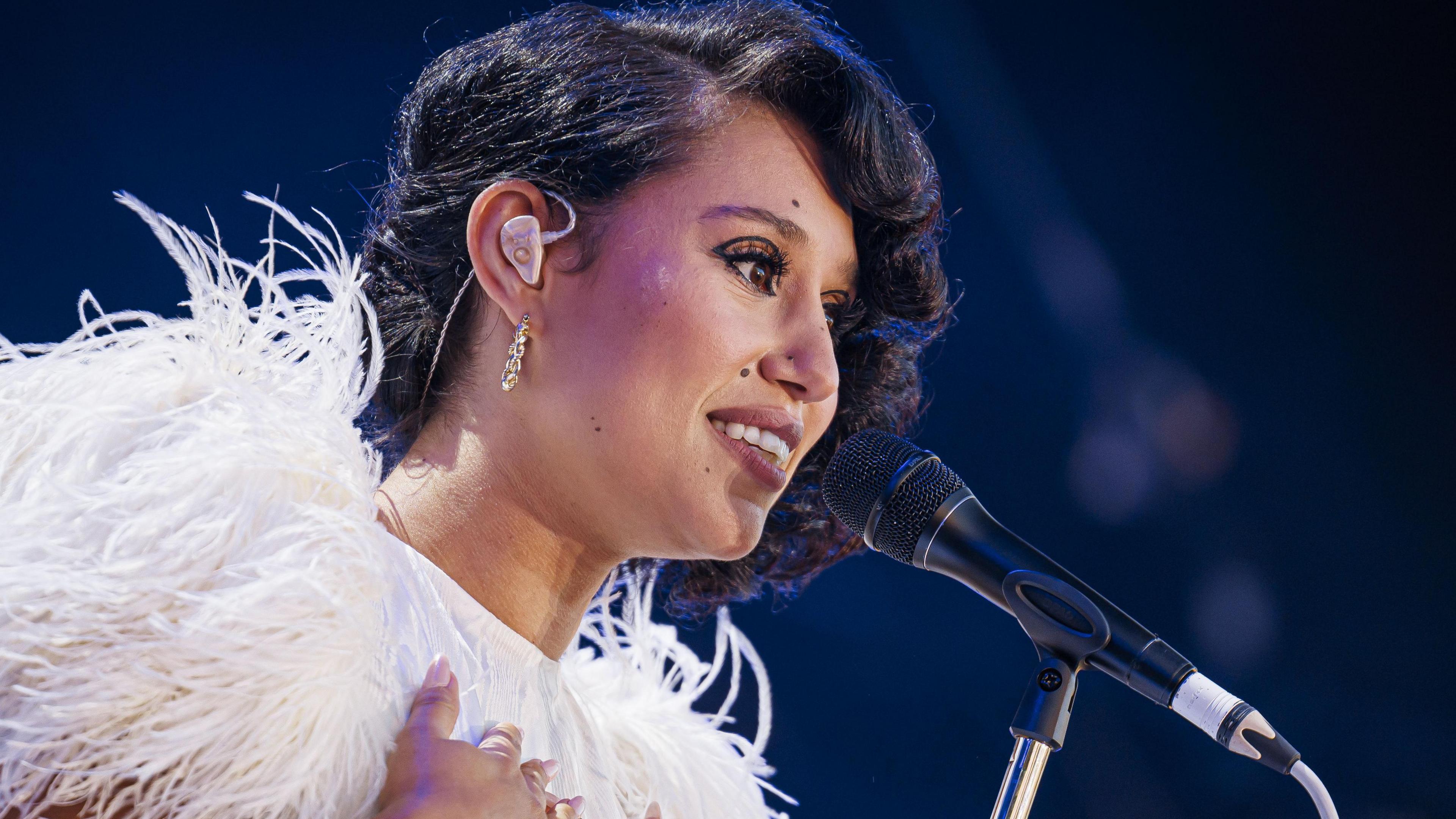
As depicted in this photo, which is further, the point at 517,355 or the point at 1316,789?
the point at 517,355

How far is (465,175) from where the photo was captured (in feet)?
4.82

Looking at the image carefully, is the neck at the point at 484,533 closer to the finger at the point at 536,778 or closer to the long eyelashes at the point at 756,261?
the finger at the point at 536,778

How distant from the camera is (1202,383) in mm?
2121

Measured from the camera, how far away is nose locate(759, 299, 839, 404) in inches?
53.0

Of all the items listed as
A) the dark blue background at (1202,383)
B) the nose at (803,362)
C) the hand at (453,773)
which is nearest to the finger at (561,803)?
the hand at (453,773)

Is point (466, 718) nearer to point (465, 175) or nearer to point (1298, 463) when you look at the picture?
point (465, 175)

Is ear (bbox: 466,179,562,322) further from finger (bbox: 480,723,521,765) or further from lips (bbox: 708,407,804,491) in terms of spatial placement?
finger (bbox: 480,723,521,765)

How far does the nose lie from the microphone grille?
0.09m

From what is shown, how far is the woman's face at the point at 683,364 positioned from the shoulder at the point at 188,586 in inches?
10.8

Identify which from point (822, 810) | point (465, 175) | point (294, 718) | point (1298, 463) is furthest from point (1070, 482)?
point (294, 718)

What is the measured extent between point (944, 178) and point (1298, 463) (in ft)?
3.03

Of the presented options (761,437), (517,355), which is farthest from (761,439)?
(517,355)

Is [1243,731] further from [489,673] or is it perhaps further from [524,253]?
[524,253]

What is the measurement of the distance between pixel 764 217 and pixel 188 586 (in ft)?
2.60
